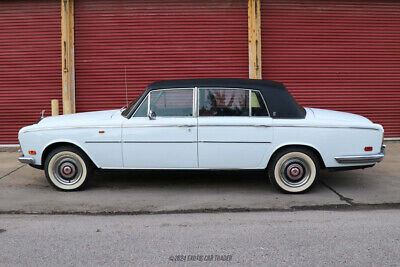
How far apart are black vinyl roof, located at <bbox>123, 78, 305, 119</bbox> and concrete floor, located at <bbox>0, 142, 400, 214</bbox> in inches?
35.7

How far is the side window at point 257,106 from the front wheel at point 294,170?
22.7 inches

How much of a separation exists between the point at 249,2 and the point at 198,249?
7448mm

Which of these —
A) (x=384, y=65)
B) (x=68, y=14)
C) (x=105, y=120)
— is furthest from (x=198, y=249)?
(x=384, y=65)

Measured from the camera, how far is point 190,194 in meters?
5.54

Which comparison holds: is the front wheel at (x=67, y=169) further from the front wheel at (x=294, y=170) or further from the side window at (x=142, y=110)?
the front wheel at (x=294, y=170)

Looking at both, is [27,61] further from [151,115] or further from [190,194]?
[190,194]

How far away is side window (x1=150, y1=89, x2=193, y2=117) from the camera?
216 inches

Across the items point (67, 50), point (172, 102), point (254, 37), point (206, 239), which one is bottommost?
point (206, 239)

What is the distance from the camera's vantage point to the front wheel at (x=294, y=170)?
5.40 m

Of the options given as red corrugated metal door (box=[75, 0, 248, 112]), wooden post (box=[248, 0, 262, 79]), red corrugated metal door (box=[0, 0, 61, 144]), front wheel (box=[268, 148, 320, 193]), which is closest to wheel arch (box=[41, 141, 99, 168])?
front wheel (box=[268, 148, 320, 193])

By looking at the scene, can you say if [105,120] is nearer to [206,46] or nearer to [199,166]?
[199,166]

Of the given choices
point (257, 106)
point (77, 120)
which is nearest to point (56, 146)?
point (77, 120)

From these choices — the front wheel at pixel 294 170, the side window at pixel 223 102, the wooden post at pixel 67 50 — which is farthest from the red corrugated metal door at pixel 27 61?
the front wheel at pixel 294 170

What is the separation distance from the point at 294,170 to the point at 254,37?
16.4ft
